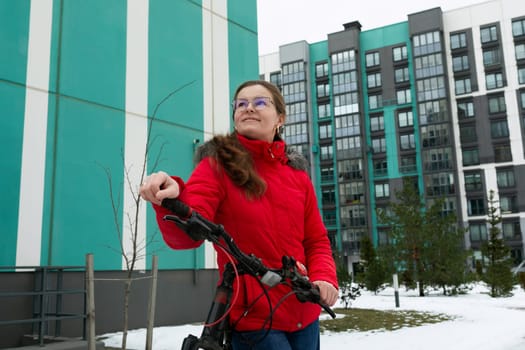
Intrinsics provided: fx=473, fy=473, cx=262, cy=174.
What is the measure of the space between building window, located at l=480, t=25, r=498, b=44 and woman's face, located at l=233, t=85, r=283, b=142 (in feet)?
208

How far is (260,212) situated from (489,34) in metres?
64.1

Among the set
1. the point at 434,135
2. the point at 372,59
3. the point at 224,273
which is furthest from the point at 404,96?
the point at 224,273

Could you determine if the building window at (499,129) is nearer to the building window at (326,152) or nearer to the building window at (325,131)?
the building window at (326,152)

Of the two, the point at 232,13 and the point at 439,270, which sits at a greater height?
the point at 232,13

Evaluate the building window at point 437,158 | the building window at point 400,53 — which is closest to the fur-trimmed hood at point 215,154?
the building window at point 437,158

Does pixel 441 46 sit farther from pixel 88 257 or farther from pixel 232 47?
pixel 88 257

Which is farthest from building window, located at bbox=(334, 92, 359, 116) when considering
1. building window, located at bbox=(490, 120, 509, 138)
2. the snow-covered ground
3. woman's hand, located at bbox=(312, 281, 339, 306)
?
woman's hand, located at bbox=(312, 281, 339, 306)

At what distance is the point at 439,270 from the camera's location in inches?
997

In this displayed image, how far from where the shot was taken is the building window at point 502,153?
54938mm

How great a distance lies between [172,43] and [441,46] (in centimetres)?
5381

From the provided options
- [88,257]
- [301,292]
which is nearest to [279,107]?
[301,292]

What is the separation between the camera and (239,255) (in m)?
1.47

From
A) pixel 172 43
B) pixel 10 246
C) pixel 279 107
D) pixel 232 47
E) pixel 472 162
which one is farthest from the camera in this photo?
pixel 472 162

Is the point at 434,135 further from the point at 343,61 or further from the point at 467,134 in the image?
the point at 343,61
